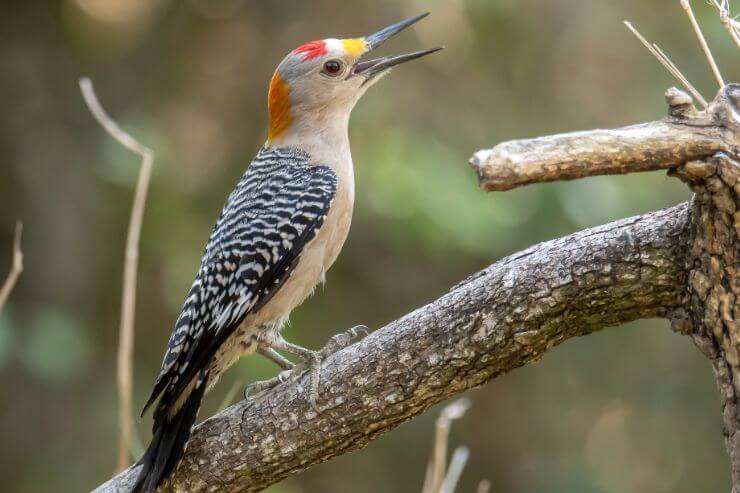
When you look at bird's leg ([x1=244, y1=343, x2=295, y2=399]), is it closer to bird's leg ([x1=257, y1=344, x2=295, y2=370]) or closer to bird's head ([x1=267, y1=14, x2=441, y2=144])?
bird's leg ([x1=257, y1=344, x2=295, y2=370])

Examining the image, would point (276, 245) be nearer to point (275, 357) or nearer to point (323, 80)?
point (275, 357)

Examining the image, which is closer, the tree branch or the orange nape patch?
the tree branch

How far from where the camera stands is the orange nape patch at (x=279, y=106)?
15.0ft

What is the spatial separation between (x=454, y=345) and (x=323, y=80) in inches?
75.1

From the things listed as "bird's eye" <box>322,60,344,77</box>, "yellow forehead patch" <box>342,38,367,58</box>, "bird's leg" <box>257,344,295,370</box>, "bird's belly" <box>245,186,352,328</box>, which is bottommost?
"bird's leg" <box>257,344,295,370</box>

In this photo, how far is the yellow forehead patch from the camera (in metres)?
4.56

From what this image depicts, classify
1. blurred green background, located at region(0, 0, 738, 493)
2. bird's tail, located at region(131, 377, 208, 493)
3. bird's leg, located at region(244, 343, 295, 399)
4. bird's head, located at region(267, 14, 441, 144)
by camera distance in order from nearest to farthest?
bird's tail, located at region(131, 377, 208, 493), bird's leg, located at region(244, 343, 295, 399), bird's head, located at region(267, 14, 441, 144), blurred green background, located at region(0, 0, 738, 493)

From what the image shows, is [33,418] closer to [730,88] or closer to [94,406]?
[94,406]

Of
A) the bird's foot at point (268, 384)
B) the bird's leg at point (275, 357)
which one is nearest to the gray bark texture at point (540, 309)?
the bird's foot at point (268, 384)

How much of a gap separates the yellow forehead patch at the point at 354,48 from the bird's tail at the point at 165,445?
1.84 meters

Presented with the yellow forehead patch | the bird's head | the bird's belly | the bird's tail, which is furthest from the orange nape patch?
the bird's tail

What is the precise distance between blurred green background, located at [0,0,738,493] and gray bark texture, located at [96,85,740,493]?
11.0 ft

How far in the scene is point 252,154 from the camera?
278 inches

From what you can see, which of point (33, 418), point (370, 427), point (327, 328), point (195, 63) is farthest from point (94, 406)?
point (370, 427)
